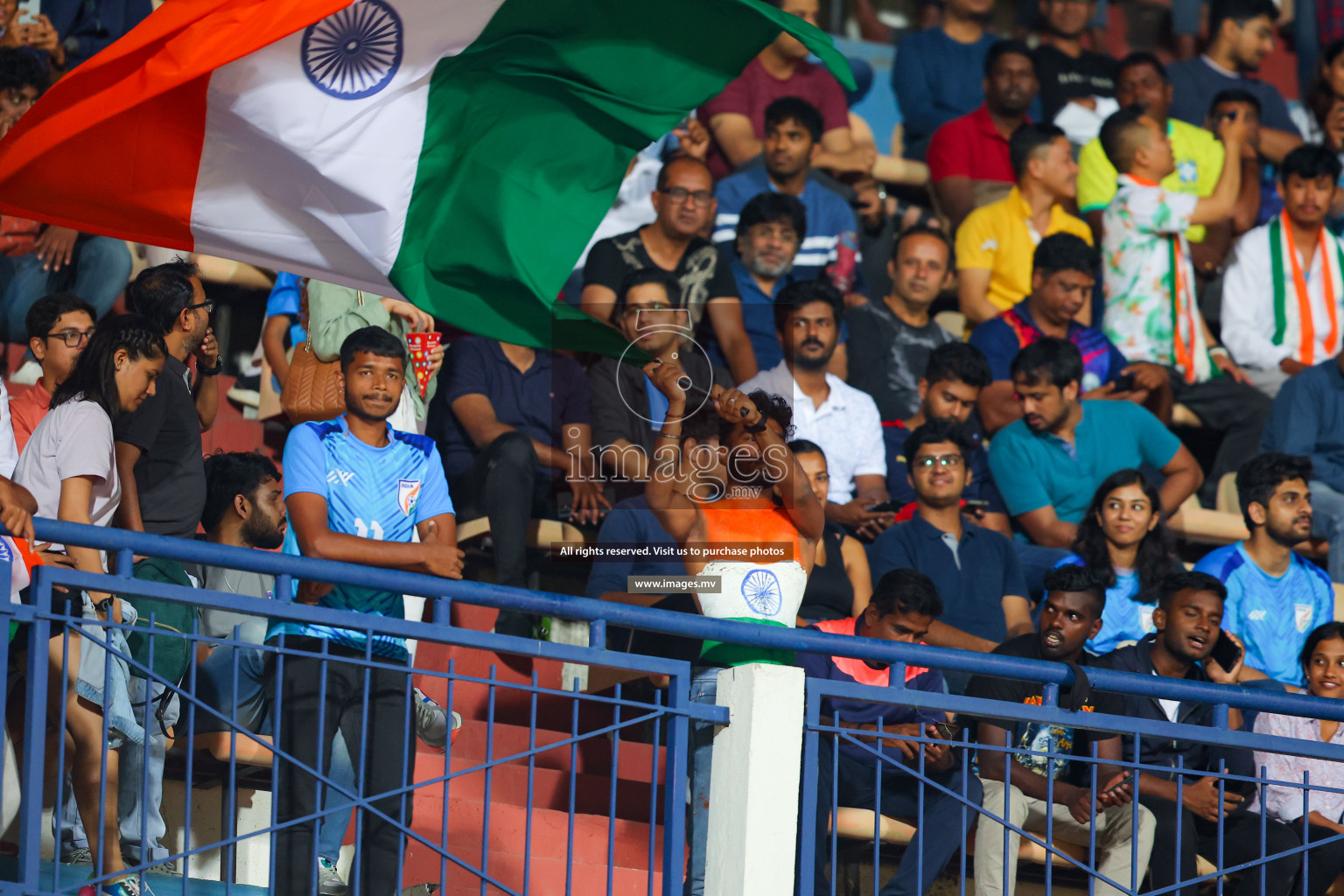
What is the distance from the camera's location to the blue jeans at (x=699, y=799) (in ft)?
17.1

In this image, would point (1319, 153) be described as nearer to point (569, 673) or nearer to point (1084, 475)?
point (1084, 475)

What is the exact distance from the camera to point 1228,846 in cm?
646

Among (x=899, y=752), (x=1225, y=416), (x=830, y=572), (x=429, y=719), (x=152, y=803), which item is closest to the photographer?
(x=152, y=803)

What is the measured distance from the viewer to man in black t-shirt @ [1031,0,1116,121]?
35.8 ft

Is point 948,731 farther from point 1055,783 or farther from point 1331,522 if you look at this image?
point 1331,522

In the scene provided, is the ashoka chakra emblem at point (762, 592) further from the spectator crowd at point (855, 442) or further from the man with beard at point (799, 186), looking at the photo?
A: the man with beard at point (799, 186)

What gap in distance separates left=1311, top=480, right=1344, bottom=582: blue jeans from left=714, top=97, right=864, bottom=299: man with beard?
2.51m

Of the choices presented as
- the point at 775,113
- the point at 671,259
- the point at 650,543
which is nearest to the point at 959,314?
the point at 775,113

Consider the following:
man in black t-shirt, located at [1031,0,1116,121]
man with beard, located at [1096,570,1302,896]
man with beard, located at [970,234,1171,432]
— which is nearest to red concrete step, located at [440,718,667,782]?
man with beard, located at [1096,570,1302,896]

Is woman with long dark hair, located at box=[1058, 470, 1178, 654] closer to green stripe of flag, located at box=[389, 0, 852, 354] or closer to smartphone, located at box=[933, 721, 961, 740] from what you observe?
smartphone, located at box=[933, 721, 961, 740]

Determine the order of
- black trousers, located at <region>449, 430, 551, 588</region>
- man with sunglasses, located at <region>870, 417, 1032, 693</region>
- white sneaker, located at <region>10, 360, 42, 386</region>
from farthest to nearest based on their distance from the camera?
white sneaker, located at <region>10, 360, 42, 386</region>
man with sunglasses, located at <region>870, 417, 1032, 693</region>
black trousers, located at <region>449, 430, 551, 588</region>

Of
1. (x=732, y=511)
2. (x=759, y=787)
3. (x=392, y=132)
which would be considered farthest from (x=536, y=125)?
(x=759, y=787)

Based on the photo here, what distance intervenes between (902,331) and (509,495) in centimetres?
280

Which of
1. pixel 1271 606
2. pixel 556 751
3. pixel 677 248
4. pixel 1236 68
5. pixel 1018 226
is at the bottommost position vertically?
pixel 556 751
